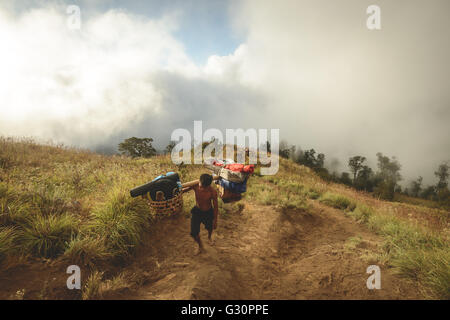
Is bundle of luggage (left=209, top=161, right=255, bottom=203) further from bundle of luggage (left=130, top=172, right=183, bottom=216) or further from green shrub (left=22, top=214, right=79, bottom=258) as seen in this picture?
green shrub (left=22, top=214, right=79, bottom=258)

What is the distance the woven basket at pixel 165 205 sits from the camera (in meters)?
4.39

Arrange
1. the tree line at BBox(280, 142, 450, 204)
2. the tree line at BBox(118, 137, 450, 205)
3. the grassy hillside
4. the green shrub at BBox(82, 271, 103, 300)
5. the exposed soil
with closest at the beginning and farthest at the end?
the green shrub at BBox(82, 271, 103, 300) < the exposed soil < the grassy hillside < the tree line at BBox(118, 137, 450, 205) < the tree line at BBox(280, 142, 450, 204)

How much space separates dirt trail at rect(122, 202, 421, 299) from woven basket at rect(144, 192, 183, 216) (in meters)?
0.29

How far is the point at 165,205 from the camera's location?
14.8 ft

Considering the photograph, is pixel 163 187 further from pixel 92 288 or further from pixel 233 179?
pixel 92 288

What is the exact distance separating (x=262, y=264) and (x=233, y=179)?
198cm

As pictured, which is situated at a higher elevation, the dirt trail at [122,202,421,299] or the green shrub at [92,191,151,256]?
the green shrub at [92,191,151,256]

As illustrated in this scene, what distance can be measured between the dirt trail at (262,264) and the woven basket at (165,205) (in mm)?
291

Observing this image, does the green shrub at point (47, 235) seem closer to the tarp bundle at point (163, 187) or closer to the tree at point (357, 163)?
the tarp bundle at point (163, 187)

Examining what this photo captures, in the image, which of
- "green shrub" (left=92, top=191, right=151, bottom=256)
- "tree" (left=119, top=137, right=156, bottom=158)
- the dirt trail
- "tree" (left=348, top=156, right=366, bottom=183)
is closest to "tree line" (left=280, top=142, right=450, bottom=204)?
"tree" (left=348, top=156, right=366, bottom=183)

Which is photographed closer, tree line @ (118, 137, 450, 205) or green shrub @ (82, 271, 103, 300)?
green shrub @ (82, 271, 103, 300)

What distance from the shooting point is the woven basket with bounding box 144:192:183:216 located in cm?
439
